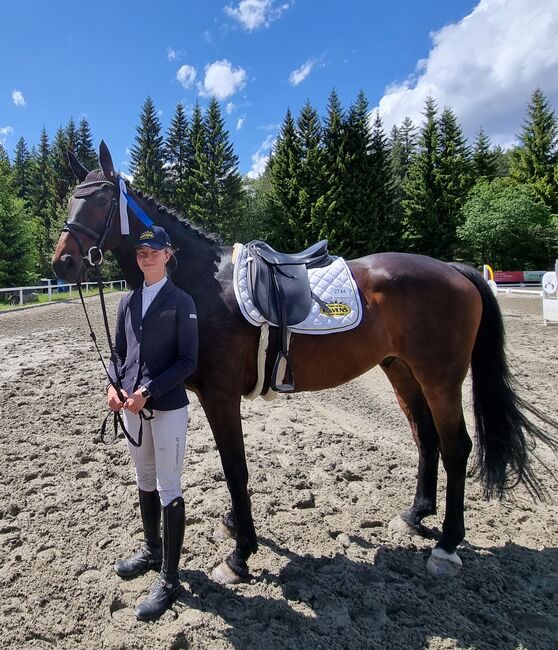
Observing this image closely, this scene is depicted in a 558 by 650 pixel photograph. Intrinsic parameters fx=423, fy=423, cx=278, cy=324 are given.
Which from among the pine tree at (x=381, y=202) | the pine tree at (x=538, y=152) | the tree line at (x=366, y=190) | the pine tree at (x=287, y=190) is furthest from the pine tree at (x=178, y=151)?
the pine tree at (x=538, y=152)

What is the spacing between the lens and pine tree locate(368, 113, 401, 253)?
3434cm

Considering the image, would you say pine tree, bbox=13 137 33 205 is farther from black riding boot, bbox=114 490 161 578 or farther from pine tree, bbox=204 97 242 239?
black riding boot, bbox=114 490 161 578

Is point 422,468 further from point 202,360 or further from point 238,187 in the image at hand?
point 238,187

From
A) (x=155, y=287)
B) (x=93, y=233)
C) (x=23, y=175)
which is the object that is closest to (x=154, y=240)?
(x=155, y=287)

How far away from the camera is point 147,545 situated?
2.45 metres

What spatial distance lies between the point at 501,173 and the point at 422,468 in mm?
52106

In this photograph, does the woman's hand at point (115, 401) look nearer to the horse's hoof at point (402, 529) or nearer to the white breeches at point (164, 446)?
the white breeches at point (164, 446)

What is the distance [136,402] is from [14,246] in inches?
1044

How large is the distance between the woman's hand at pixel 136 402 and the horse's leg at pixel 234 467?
0.52 metres

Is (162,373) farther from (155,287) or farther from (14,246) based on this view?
(14,246)

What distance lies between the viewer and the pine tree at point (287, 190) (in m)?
34.7

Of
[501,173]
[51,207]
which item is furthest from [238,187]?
[501,173]

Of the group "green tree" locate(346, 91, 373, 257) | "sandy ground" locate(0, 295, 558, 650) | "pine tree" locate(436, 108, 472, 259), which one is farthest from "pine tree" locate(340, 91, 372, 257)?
"sandy ground" locate(0, 295, 558, 650)

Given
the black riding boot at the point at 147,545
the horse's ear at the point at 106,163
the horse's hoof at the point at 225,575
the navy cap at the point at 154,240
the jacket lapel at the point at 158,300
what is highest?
the horse's ear at the point at 106,163
